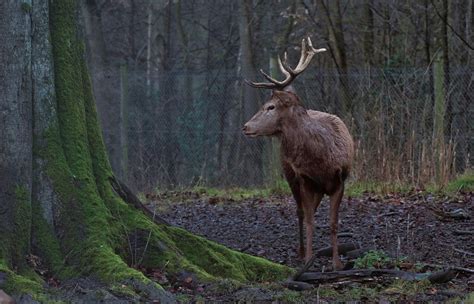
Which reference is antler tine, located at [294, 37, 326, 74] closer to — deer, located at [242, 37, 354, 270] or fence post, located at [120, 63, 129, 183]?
deer, located at [242, 37, 354, 270]

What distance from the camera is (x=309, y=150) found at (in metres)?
8.76

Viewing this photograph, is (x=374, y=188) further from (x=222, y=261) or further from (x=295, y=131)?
(x=222, y=261)

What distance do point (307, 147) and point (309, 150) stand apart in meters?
0.03

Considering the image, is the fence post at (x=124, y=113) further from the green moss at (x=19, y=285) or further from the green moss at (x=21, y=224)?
the green moss at (x=19, y=285)

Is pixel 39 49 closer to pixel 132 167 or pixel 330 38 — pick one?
pixel 132 167

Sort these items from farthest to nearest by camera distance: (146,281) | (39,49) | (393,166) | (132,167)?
(132,167)
(393,166)
(39,49)
(146,281)

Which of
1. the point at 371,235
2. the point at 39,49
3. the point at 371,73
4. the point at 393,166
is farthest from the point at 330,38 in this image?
the point at 39,49

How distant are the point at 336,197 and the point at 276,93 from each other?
1068mm

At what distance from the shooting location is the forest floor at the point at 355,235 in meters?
7.29

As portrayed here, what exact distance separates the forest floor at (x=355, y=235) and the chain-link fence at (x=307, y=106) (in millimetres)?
1066

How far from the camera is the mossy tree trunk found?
23.9 ft

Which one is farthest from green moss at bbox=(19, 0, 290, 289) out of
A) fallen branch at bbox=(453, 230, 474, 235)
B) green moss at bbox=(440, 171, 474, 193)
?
green moss at bbox=(440, 171, 474, 193)

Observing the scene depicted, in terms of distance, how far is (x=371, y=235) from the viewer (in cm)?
1012

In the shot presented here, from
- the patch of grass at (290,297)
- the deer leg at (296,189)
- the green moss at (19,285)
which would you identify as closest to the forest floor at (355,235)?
the patch of grass at (290,297)
